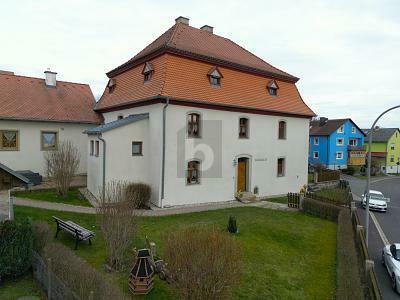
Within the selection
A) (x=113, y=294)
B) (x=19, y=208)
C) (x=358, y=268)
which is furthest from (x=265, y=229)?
(x=19, y=208)

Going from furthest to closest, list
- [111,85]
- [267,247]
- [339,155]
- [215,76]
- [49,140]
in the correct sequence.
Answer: [339,155]
[111,85]
[49,140]
[215,76]
[267,247]

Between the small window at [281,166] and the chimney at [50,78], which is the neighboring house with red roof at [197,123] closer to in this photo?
the small window at [281,166]

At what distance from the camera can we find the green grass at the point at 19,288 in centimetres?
722

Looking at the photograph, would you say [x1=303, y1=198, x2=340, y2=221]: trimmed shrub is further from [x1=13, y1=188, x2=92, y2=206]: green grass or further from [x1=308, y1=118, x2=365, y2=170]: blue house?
[x1=308, y1=118, x2=365, y2=170]: blue house

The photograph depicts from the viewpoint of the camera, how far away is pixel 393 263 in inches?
415

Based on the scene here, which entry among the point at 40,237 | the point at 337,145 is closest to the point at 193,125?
the point at 40,237

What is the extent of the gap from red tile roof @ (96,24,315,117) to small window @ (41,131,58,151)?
3641 millimetres

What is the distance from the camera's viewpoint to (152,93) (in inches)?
634

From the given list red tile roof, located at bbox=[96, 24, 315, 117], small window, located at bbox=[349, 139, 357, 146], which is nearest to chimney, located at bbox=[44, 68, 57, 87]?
red tile roof, located at bbox=[96, 24, 315, 117]

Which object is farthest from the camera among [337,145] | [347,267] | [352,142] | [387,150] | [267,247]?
[387,150]

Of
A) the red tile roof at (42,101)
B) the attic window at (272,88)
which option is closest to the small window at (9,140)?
the red tile roof at (42,101)

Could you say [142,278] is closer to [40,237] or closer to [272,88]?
[40,237]

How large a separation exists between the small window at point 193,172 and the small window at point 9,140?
11.9 meters

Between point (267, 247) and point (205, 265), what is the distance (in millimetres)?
6507
